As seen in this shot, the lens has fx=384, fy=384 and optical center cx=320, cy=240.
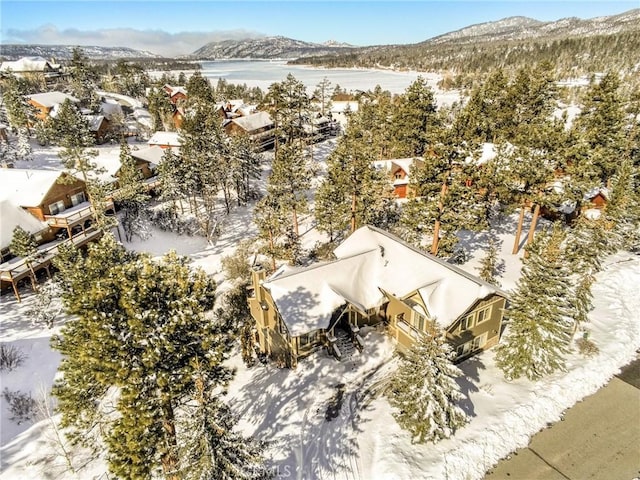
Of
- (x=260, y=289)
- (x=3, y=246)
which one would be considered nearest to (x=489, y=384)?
(x=260, y=289)

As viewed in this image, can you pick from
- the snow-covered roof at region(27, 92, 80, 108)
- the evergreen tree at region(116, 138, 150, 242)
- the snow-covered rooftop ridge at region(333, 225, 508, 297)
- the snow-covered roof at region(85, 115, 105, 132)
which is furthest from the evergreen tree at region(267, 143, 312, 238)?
the snow-covered roof at region(27, 92, 80, 108)

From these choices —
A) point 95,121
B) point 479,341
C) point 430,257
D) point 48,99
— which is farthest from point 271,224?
point 48,99

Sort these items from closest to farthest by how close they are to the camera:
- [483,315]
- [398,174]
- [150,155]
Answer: [483,315] → [398,174] → [150,155]

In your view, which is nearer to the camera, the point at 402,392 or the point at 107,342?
the point at 107,342

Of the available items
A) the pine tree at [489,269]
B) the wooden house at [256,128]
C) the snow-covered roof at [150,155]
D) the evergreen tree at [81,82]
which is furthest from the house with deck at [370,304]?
the evergreen tree at [81,82]

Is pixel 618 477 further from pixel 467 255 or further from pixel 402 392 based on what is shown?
pixel 467 255

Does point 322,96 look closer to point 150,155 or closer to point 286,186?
point 150,155
